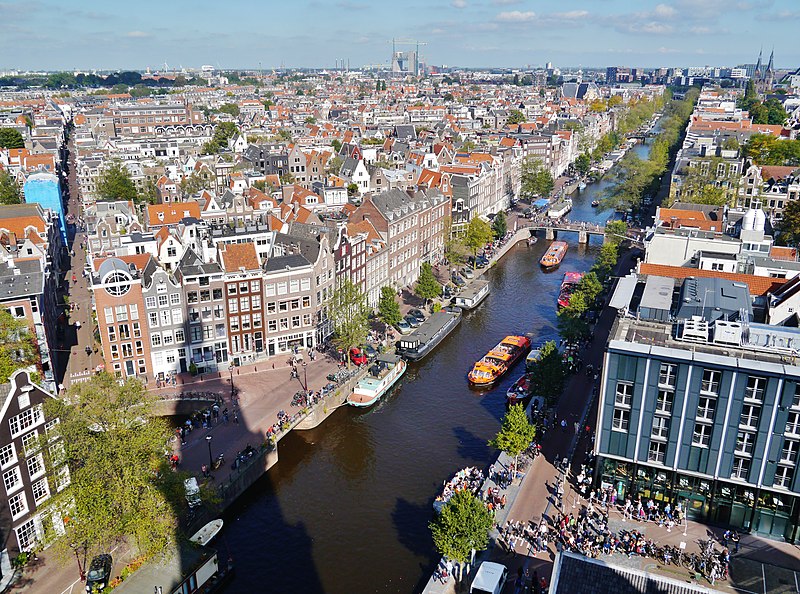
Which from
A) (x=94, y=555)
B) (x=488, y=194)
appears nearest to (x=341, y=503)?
(x=94, y=555)

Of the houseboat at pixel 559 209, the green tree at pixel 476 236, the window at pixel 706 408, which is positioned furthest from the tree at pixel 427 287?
the houseboat at pixel 559 209

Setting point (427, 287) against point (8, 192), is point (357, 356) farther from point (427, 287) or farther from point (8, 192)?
point (8, 192)

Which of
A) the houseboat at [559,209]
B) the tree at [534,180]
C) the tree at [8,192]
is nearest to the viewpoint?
the tree at [8,192]

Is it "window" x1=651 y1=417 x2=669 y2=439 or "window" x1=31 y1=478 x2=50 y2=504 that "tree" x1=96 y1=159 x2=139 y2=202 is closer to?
"window" x1=31 y1=478 x2=50 y2=504

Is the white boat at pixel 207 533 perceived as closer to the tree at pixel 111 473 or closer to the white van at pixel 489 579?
the tree at pixel 111 473

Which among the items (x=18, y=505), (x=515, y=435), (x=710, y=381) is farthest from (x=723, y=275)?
(x=18, y=505)

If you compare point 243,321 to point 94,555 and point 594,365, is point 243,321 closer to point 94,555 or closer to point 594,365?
point 94,555
